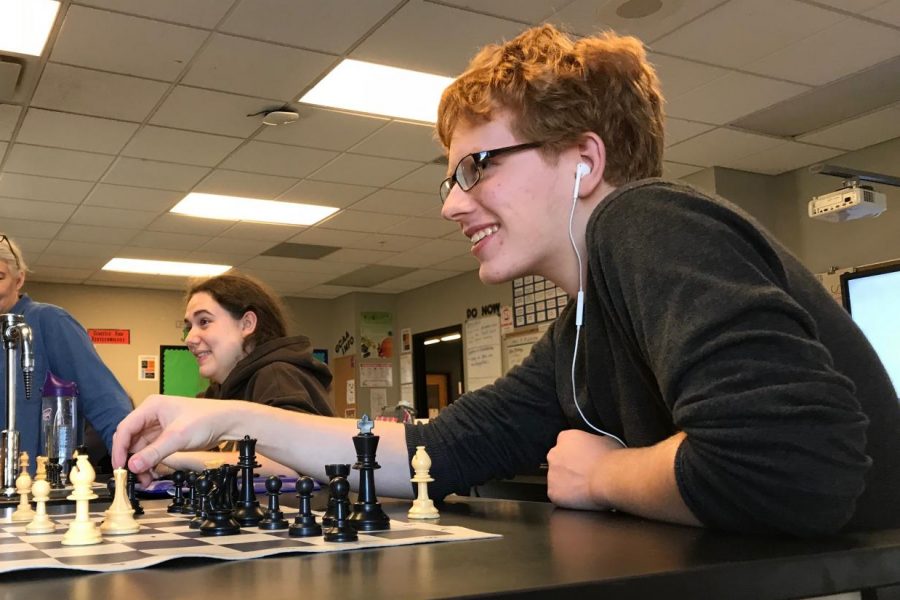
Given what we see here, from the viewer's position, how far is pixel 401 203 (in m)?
5.60

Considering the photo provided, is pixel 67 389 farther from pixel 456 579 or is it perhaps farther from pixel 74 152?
pixel 74 152

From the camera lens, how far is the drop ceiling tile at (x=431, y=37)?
3.10 m

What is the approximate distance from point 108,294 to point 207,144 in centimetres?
439

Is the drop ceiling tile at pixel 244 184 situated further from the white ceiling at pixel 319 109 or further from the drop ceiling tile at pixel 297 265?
the drop ceiling tile at pixel 297 265

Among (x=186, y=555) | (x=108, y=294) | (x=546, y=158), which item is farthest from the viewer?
(x=108, y=294)

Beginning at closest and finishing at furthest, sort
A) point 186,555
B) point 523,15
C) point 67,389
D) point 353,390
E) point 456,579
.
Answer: point 456,579 < point 186,555 < point 67,389 < point 523,15 < point 353,390

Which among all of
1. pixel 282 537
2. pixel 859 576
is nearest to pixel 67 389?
pixel 282 537

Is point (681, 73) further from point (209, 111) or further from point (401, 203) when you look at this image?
point (401, 203)

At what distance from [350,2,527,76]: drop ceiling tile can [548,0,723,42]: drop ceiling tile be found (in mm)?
200

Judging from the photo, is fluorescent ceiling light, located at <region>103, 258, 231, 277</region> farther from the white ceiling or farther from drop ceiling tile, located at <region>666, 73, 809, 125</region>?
drop ceiling tile, located at <region>666, 73, 809, 125</region>

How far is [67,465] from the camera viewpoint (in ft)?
5.70

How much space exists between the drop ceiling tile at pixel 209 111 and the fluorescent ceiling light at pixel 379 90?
292 mm

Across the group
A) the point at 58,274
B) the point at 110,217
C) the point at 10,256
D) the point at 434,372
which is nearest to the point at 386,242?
the point at 110,217

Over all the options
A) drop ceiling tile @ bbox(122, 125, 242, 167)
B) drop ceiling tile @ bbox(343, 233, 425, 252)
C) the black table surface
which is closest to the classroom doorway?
drop ceiling tile @ bbox(343, 233, 425, 252)
